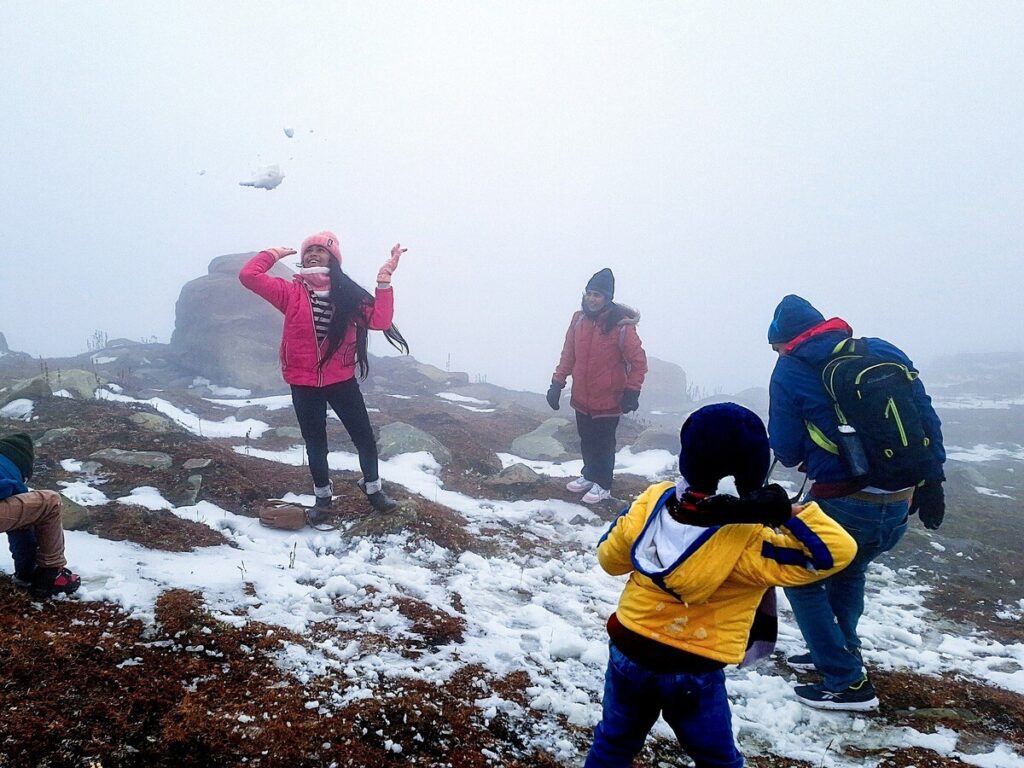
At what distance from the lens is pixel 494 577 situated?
219 inches

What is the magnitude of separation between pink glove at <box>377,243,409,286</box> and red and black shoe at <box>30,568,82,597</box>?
363 cm

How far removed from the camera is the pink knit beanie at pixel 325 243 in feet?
19.1

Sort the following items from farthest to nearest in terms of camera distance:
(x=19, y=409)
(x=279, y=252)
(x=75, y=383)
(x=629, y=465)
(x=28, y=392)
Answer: (x=629, y=465) → (x=75, y=383) → (x=28, y=392) → (x=19, y=409) → (x=279, y=252)

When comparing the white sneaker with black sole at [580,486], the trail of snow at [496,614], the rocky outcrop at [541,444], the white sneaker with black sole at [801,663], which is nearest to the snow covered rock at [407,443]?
the rocky outcrop at [541,444]

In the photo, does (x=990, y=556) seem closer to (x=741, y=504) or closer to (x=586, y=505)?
(x=586, y=505)

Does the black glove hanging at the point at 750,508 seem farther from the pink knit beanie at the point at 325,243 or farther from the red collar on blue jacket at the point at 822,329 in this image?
the pink knit beanie at the point at 325,243

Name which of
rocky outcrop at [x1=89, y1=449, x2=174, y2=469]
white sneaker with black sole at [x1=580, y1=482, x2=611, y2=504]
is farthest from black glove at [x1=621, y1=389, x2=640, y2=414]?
rocky outcrop at [x1=89, y1=449, x2=174, y2=469]

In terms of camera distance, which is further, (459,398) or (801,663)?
(459,398)

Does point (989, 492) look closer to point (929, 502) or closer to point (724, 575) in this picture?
point (929, 502)

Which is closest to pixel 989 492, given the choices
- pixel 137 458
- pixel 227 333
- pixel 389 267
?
pixel 389 267

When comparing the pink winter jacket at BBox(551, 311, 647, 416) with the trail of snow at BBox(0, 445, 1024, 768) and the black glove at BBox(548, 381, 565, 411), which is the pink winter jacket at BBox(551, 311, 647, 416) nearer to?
the black glove at BBox(548, 381, 565, 411)

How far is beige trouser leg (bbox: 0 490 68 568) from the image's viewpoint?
11.0 feet

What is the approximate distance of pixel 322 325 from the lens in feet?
18.8

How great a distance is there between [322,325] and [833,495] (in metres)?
4.96
